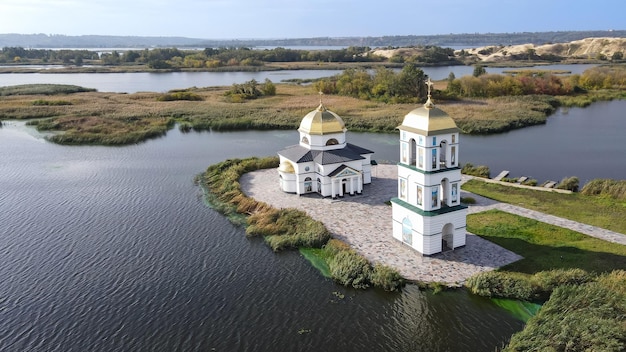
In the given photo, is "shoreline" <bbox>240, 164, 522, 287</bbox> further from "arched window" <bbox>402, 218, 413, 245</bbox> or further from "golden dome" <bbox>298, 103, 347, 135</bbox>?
"golden dome" <bbox>298, 103, 347, 135</bbox>

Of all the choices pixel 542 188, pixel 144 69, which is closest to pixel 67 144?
pixel 542 188

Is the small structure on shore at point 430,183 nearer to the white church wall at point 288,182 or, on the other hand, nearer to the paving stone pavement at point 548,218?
the paving stone pavement at point 548,218

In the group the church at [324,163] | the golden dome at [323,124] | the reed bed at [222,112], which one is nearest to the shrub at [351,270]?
the church at [324,163]

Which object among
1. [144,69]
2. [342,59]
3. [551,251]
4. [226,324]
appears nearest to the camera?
[226,324]

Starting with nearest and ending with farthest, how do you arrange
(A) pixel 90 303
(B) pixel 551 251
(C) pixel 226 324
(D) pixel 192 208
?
(C) pixel 226 324 → (A) pixel 90 303 → (B) pixel 551 251 → (D) pixel 192 208

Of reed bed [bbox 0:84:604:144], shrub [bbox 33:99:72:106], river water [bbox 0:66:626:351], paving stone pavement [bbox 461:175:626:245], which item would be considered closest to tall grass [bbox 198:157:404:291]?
river water [bbox 0:66:626:351]

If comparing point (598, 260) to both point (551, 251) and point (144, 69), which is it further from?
point (144, 69)
